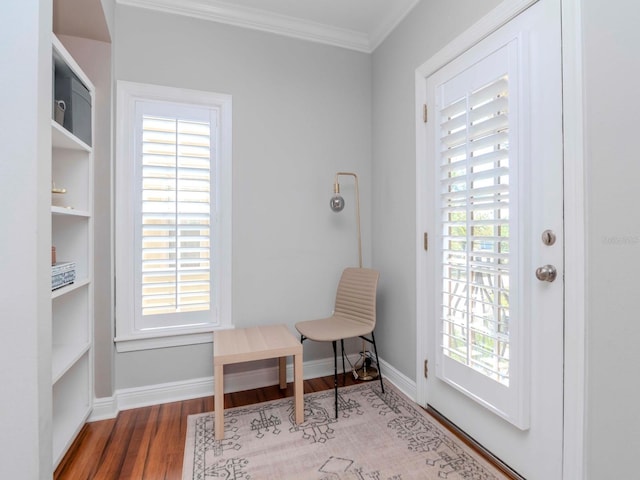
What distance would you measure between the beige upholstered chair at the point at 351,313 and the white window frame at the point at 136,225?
70cm

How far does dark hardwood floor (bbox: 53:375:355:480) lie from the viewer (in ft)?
5.20

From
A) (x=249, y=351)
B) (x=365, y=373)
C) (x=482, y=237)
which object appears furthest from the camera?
(x=365, y=373)

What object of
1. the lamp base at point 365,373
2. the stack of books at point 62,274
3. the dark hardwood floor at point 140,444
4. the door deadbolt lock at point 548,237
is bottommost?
the dark hardwood floor at point 140,444

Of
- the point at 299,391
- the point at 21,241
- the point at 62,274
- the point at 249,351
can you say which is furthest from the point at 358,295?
the point at 21,241

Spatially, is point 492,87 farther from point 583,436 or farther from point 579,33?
point 583,436

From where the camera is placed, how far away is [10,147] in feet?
3.44

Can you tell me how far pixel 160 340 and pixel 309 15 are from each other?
8.65 ft

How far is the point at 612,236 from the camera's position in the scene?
115 cm

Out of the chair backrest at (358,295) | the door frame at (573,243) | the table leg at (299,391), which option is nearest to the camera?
the door frame at (573,243)

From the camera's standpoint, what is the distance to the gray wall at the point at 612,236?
1.08 meters

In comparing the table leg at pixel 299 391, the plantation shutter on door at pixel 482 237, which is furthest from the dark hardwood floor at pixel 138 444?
the plantation shutter on door at pixel 482 237

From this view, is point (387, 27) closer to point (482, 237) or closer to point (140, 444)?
point (482, 237)

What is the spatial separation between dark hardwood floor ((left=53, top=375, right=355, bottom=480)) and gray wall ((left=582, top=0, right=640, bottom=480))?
5.89ft

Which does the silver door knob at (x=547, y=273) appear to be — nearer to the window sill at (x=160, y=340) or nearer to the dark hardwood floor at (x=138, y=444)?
the dark hardwood floor at (x=138, y=444)
